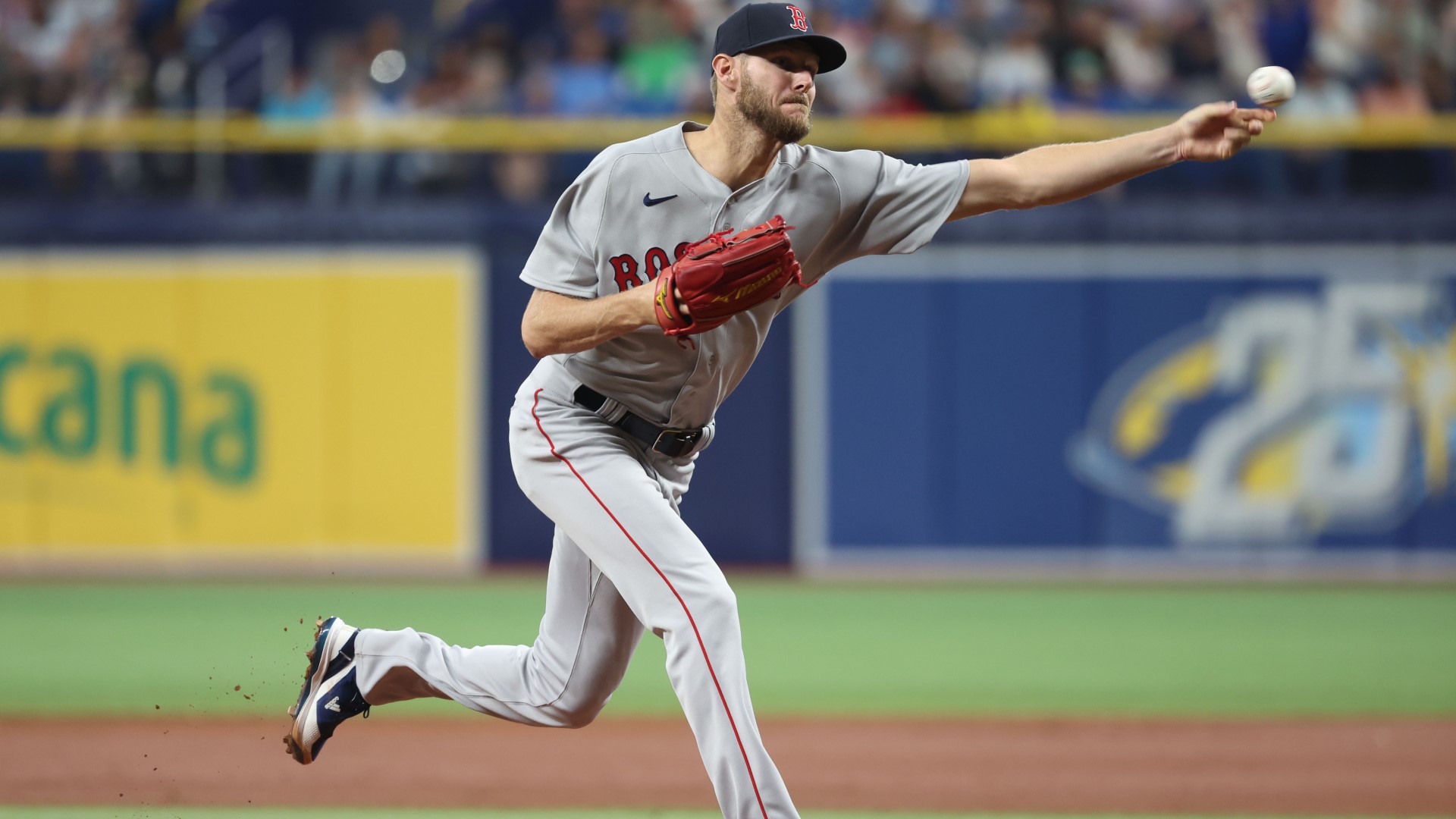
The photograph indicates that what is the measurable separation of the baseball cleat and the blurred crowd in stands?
24.1 feet

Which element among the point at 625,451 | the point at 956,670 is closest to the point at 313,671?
the point at 625,451

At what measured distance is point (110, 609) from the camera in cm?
970

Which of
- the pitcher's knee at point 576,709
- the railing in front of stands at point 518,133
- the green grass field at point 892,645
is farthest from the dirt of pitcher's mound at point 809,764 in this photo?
the railing in front of stands at point 518,133

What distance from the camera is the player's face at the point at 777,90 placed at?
3.70 meters

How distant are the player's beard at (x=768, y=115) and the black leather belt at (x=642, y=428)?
0.75 meters

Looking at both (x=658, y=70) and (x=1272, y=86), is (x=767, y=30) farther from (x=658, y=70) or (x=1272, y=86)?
(x=658, y=70)

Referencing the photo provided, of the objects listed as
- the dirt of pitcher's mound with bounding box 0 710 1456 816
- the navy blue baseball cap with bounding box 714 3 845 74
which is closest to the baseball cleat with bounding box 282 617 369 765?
the dirt of pitcher's mound with bounding box 0 710 1456 816

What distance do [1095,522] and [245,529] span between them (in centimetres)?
576

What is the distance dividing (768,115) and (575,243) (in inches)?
20.9

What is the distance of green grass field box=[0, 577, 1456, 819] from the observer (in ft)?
→ 22.3

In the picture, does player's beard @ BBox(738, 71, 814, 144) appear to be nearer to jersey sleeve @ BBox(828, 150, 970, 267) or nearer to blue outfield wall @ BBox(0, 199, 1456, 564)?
jersey sleeve @ BBox(828, 150, 970, 267)

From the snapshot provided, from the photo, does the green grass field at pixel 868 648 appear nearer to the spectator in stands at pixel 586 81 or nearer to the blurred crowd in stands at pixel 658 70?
the blurred crowd in stands at pixel 658 70

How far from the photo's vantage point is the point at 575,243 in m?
3.79

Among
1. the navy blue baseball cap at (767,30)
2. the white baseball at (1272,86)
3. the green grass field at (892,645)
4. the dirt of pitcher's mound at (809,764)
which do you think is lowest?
the green grass field at (892,645)
